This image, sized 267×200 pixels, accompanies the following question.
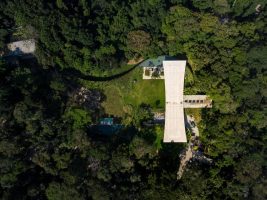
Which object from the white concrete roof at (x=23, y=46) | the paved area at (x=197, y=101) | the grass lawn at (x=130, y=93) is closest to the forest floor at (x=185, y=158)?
the paved area at (x=197, y=101)

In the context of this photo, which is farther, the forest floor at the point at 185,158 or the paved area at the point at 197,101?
the paved area at the point at 197,101

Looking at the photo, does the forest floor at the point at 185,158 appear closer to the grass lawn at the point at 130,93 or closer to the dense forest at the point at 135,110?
the dense forest at the point at 135,110

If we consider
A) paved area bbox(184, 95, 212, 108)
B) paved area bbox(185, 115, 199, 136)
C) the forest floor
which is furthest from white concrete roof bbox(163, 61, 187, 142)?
the forest floor

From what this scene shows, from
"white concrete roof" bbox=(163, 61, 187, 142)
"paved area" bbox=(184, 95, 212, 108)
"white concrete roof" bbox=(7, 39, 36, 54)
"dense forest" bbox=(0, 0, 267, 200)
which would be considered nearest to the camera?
"dense forest" bbox=(0, 0, 267, 200)

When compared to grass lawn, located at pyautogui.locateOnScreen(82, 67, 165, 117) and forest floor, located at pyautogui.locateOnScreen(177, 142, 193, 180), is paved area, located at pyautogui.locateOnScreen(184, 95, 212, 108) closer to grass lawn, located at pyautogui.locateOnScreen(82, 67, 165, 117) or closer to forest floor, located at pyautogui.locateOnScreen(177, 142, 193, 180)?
grass lawn, located at pyautogui.locateOnScreen(82, 67, 165, 117)

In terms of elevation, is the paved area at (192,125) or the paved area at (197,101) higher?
the paved area at (197,101)

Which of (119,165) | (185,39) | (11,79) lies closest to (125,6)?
(185,39)

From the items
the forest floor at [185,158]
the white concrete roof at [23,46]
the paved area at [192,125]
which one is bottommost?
the forest floor at [185,158]

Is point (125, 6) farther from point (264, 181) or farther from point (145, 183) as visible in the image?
point (264, 181)
